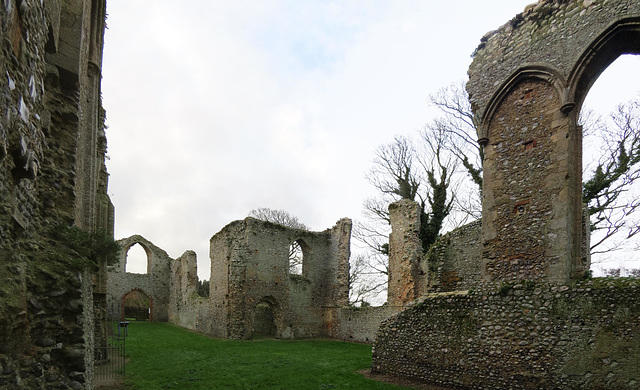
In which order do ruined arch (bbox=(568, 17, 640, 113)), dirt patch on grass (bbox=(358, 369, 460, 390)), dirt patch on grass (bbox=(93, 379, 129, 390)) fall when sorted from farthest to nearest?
dirt patch on grass (bbox=(358, 369, 460, 390))
dirt patch on grass (bbox=(93, 379, 129, 390))
ruined arch (bbox=(568, 17, 640, 113))

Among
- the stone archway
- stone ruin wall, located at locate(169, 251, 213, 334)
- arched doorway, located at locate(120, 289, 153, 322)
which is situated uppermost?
the stone archway

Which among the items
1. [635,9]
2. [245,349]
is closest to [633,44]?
[635,9]

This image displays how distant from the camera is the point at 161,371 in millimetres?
9672

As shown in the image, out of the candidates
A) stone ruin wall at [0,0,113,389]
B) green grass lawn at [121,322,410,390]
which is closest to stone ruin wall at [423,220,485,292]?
green grass lawn at [121,322,410,390]

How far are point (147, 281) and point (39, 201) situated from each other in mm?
26365

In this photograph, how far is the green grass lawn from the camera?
856 cm

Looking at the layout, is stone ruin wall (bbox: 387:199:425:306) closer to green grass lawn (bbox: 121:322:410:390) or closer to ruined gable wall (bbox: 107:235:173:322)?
green grass lawn (bbox: 121:322:410:390)

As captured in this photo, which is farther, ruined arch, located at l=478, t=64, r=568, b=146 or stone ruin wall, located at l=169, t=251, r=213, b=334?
stone ruin wall, located at l=169, t=251, r=213, b=334

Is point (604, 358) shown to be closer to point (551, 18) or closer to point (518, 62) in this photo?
point (518, 62)

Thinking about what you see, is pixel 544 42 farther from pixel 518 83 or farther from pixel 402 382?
pixel 402 382

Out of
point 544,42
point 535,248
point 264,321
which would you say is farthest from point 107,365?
point 544,42

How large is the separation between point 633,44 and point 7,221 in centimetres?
957

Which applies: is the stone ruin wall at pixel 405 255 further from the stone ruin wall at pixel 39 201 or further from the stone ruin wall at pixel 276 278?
the stone ruin wall at pixel 39 201

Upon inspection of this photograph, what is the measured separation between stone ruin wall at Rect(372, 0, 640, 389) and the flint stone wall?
2 cm
